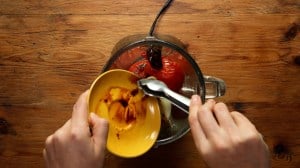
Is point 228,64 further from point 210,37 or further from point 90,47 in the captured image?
point 90,47

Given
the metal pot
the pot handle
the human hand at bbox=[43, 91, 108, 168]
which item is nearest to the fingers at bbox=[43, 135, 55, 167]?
the human hand at bbox=[43, 91, 108, 168]

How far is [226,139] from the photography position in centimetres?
55

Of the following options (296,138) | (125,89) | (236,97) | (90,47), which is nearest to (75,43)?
(90,47)

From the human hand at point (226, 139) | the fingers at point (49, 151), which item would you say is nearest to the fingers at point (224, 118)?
the human hand at point (226, 139)

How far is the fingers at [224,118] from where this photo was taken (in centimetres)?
55

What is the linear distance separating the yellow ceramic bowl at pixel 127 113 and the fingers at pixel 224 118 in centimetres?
15

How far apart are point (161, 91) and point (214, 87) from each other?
0.38ft

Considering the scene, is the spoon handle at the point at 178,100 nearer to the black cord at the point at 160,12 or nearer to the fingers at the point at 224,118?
the fingers at the point at 224,118

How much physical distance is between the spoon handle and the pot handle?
0.30 feet

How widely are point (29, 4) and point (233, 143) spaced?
49 centimetres

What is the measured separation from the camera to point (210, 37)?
0.82 metres

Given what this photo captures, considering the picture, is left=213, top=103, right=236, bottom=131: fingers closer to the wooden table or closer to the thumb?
the thumb

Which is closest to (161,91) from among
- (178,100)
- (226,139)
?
(178,100)

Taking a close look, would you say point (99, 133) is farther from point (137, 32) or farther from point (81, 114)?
point (137, 32)
